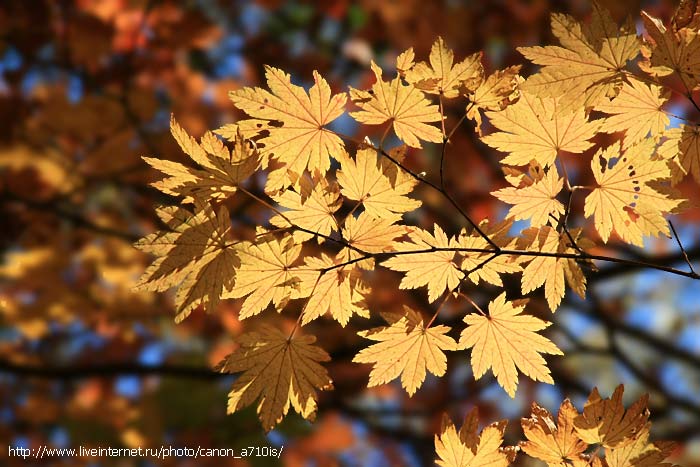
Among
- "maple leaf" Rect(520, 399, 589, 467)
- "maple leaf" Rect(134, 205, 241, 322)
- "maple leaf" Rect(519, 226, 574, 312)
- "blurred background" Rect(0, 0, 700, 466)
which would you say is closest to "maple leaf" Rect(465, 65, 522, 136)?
"maple leaf" Rect(519, 226, 574, 312)

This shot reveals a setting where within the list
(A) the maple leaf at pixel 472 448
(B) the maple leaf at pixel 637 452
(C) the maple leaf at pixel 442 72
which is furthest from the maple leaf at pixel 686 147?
(A) the maple leaf at pixel 472 448

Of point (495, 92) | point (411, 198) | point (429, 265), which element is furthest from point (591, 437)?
point (495, 92)

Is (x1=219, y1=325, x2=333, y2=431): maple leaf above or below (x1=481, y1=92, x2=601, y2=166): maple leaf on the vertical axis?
below

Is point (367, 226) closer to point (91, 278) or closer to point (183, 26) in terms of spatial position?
point (183, 26)

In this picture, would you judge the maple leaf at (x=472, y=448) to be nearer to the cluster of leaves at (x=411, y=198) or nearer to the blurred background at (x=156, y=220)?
the cluster of leaves at (x=411, y=198)

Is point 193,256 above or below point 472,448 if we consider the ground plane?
above

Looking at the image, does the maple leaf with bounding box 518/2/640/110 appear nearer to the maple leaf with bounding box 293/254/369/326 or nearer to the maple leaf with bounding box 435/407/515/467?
the maple leaf with bounding box 293/254/369/326

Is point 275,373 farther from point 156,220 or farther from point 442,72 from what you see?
point 156,220
